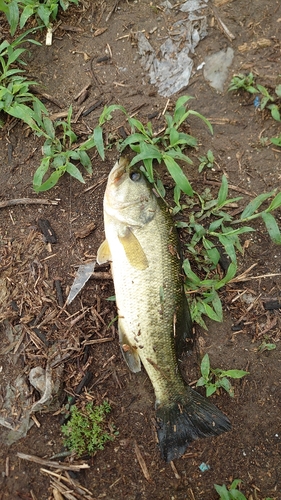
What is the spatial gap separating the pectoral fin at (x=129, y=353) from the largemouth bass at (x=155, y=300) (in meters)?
0.01

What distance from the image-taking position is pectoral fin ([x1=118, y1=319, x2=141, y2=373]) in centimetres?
390

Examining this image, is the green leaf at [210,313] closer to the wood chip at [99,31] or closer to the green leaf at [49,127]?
the green leaf at [49,127]

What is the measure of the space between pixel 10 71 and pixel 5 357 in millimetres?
2793

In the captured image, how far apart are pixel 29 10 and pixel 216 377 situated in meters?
4.04

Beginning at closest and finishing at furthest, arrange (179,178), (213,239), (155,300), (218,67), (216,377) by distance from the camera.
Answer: (155,300)
(179,178)
(216,377)
(213,239)
(218,67)

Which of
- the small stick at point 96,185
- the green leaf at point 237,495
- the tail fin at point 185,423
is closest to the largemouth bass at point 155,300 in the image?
the tail fin at point 185,423

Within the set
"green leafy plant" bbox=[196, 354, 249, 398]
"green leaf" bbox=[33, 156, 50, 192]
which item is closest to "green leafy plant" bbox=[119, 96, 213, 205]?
"green leaf" bbox=[33, 156, 50, 192]

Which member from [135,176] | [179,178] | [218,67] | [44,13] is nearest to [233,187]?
[179,178]

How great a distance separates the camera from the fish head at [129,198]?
3830mm

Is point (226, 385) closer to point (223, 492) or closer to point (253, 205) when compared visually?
point (223, 492)

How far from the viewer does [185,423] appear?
3750 millimetres

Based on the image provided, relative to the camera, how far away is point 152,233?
3.80 m

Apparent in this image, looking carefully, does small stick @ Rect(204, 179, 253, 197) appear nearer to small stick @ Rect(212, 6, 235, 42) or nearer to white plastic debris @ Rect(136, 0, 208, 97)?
white plastic debris @ Rect(136, 0, 208, 97)

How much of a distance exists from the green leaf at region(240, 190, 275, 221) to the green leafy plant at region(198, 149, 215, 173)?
576 mm
